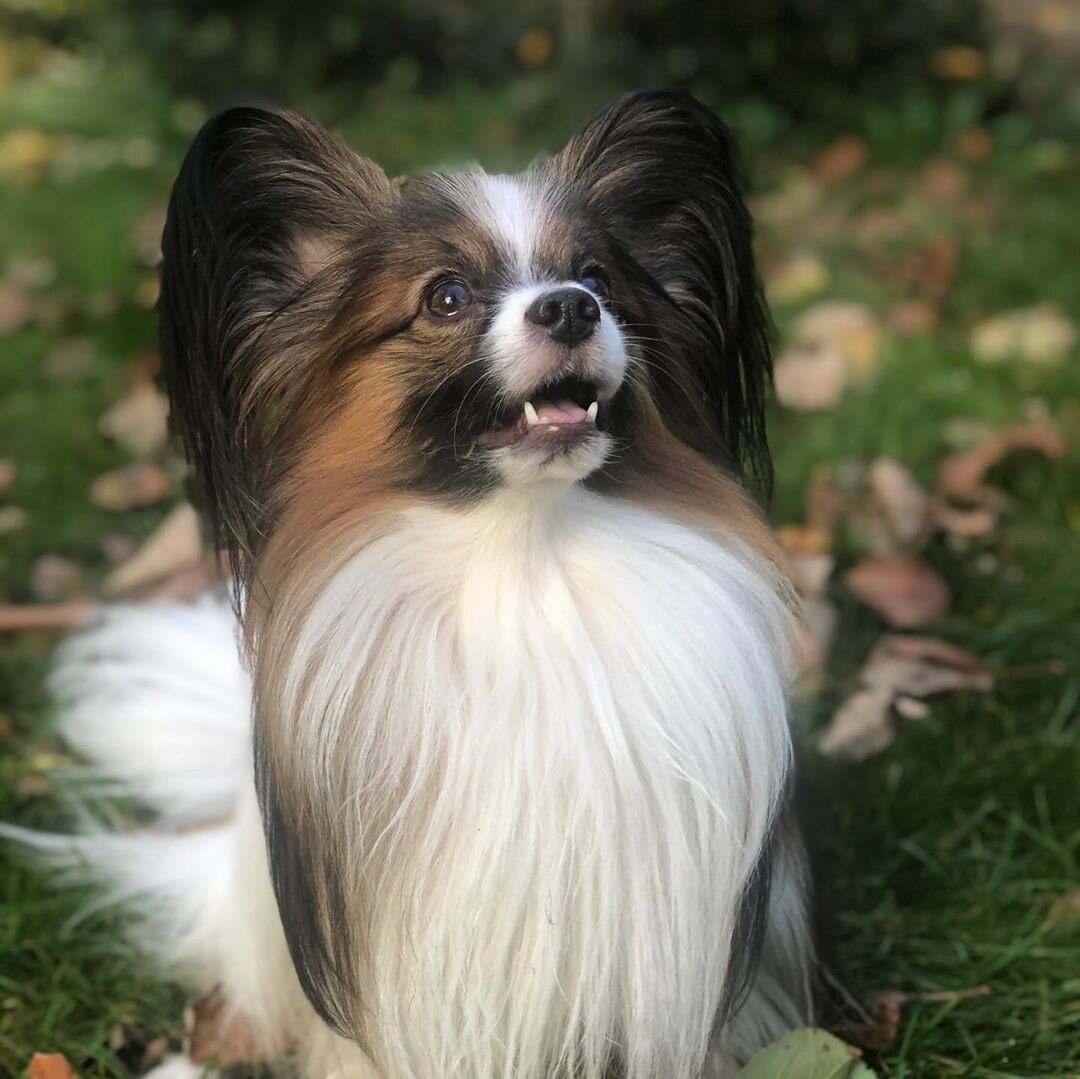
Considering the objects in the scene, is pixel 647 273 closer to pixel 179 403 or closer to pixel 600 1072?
pixel 179 403

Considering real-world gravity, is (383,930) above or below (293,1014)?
above

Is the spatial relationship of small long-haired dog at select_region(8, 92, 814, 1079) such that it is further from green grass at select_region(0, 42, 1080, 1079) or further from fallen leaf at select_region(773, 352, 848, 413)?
fallen leaf at select_region(773, 352, 848, 413)

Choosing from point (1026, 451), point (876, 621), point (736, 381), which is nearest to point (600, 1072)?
point (736, 381)

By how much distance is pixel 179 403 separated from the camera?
1.85 meters

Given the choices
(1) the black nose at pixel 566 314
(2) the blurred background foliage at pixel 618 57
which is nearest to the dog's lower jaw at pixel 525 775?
(1) the black nose at pixel 566 314

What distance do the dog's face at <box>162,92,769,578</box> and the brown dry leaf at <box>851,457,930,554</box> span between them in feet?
4.60

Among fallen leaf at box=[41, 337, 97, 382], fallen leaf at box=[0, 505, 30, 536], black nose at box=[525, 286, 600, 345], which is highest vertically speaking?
black nose at box=[525, 286, 600, 345]

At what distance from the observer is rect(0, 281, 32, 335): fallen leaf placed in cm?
478

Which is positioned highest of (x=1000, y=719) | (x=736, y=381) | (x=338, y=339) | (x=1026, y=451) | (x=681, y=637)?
(x=338, y=339)

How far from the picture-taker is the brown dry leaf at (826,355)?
4.00 metres

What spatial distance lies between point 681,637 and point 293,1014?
898mm

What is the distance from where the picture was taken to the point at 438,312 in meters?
1.80

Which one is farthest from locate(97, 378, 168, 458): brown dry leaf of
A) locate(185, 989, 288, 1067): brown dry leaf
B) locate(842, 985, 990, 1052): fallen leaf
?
locate(842, 985, 990, 1052): fallen leaf

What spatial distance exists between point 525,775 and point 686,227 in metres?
0.78
